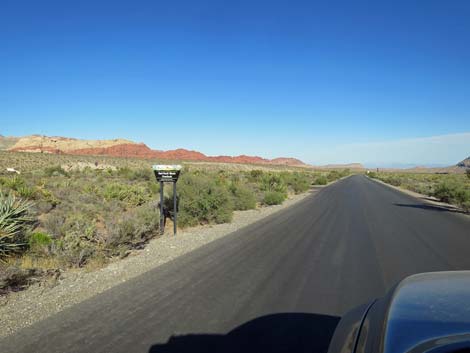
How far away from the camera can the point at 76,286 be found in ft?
22.7

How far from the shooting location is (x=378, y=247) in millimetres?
10031

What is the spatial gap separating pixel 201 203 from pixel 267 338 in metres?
11.0

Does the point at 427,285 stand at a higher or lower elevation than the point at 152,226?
higher

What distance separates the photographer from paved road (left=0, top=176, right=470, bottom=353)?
4.46 m

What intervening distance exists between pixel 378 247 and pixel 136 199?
41.9ft

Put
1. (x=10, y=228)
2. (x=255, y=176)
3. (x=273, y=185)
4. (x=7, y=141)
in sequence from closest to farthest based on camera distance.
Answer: (x=10, y=228)
(x=273, y=185)
(x=255, y=176)
(x=7, y=141)

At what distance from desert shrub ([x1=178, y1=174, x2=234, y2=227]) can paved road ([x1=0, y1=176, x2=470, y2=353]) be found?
3717mm

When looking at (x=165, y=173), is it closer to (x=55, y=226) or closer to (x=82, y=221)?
(x=82, y=221)

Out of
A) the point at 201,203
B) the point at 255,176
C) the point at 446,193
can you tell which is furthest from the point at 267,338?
the point at 255,176

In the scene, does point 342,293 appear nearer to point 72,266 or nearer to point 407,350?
point 407,350

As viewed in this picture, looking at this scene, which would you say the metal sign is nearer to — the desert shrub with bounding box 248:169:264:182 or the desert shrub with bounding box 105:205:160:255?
the desert shrub with bounding box 105:205:160:255

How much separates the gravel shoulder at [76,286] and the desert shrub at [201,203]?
314 centimetres

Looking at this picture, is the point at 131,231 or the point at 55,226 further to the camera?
the point at 55,226

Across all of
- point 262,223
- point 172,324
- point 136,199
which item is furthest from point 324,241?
point 136,199
